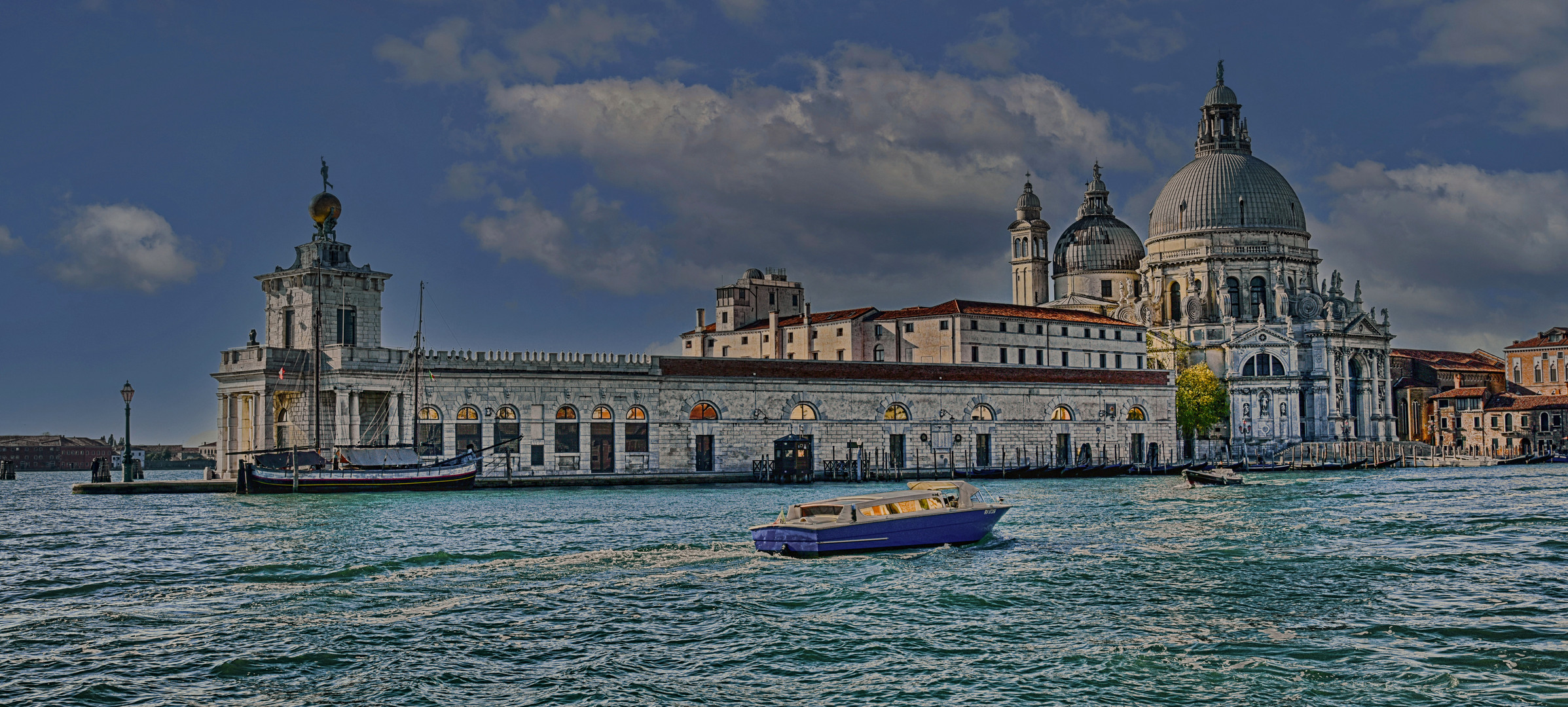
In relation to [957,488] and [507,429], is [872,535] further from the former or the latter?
[507,429]

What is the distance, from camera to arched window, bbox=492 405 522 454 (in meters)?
51.3

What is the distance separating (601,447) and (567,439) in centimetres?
140

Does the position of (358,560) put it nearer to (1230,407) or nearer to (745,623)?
(745,623)

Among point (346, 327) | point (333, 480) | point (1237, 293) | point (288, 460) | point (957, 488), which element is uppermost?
point (1237, 293)

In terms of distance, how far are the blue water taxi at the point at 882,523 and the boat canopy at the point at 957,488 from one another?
0.04 ft

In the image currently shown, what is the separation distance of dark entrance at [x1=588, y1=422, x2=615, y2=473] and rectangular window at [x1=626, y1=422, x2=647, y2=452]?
0.61 m

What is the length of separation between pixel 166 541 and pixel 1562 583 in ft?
79.1

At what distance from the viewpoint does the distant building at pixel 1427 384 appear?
3733 inches

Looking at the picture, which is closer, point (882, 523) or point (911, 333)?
point (882, 523)

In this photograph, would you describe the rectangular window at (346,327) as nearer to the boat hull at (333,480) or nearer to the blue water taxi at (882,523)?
the boat hull at (333,480)

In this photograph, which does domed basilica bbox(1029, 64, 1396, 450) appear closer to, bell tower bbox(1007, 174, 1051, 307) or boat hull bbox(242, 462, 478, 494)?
bell tower bbox(1007, 174, 1051, 307)

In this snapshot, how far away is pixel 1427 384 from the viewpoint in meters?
98.1

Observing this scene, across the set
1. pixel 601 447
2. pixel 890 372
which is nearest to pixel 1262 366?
pixel 890 372

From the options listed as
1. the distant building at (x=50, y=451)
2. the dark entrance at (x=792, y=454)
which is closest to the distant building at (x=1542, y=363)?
the dark entrance at (x=792, y=454)
